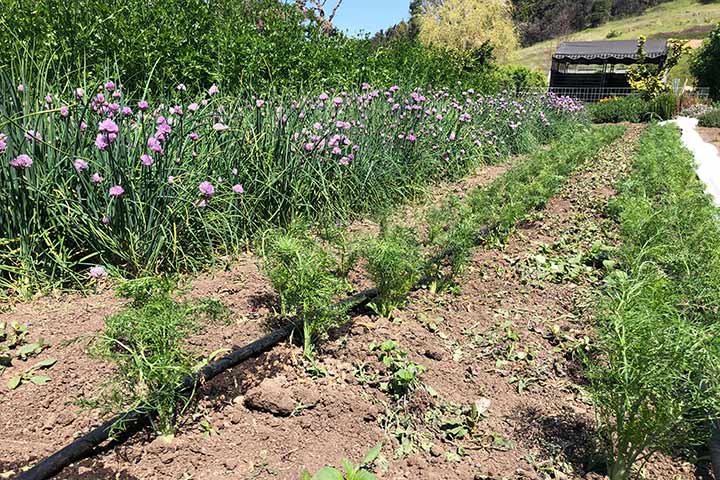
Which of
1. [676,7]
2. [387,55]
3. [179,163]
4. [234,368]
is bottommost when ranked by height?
[234,368]

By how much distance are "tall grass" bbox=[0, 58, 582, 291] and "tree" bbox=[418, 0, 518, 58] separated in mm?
33619

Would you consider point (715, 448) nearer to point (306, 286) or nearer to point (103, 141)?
point (306, 286)

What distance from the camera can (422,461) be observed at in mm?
1805

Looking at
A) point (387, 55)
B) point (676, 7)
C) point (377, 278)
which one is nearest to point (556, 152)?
point (387, 55)

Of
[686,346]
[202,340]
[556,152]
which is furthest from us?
[556,152]

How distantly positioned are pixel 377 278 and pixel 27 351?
5.27 feet

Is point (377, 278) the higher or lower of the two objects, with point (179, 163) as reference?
lower

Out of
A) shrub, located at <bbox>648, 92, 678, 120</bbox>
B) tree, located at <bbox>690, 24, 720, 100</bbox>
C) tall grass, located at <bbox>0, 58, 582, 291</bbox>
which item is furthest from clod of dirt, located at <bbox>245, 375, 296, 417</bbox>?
tree, located at <bbox>690, 24, 720, 100</bbox>

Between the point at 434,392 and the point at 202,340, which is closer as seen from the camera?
the point at 434,392

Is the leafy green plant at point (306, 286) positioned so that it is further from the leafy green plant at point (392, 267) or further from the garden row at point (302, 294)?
the leafy green plant at point (392, 267)

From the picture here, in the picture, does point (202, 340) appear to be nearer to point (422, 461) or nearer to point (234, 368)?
point (234, 368)

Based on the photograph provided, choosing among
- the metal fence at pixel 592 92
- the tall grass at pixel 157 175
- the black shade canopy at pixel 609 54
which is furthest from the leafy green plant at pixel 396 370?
the black shade canopy at pixel 609 54

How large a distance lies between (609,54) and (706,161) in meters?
27.3

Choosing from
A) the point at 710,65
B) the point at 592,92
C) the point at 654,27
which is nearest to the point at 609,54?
the point at 592,92
